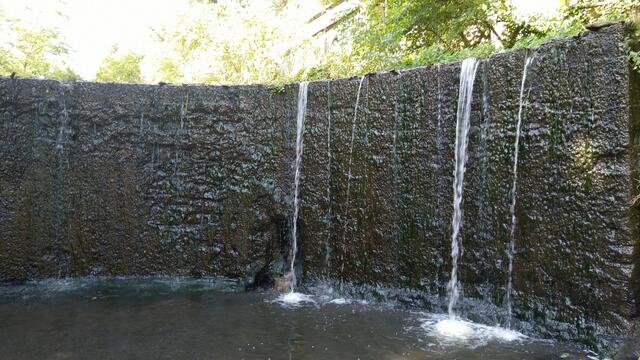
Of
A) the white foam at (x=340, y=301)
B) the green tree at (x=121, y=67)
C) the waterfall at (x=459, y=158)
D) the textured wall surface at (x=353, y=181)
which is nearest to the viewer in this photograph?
the textured wall surface at (x=353, y=181)

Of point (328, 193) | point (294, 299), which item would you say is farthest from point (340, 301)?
point (328, 193)

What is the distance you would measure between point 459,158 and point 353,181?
A: 1.30 metres

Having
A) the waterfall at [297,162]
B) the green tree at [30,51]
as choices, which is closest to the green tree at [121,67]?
the green tree at [30,51]

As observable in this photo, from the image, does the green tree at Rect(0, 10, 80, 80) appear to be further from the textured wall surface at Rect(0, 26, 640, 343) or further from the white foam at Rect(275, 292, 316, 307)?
the white foam at Rect(275, 292, 316, 307)

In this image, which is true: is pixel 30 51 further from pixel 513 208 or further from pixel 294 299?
pixel 513 208

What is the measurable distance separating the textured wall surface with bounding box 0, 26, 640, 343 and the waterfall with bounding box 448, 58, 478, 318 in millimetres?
78

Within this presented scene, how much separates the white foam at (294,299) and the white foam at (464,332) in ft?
4.72

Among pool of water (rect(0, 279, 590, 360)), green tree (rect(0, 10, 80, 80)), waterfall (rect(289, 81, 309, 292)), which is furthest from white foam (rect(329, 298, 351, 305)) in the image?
green tree (rect(0, 10, 80, 80))

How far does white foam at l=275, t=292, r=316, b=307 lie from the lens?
213 inches

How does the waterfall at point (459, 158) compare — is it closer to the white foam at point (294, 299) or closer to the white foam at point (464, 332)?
the white foam at point (464, 332)

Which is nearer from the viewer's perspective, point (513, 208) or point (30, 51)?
point (513, 208)

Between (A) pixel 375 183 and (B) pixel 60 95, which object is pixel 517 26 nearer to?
(A) pixel 375 183

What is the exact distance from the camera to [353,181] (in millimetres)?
5555

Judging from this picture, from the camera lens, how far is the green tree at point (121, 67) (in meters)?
19.6
